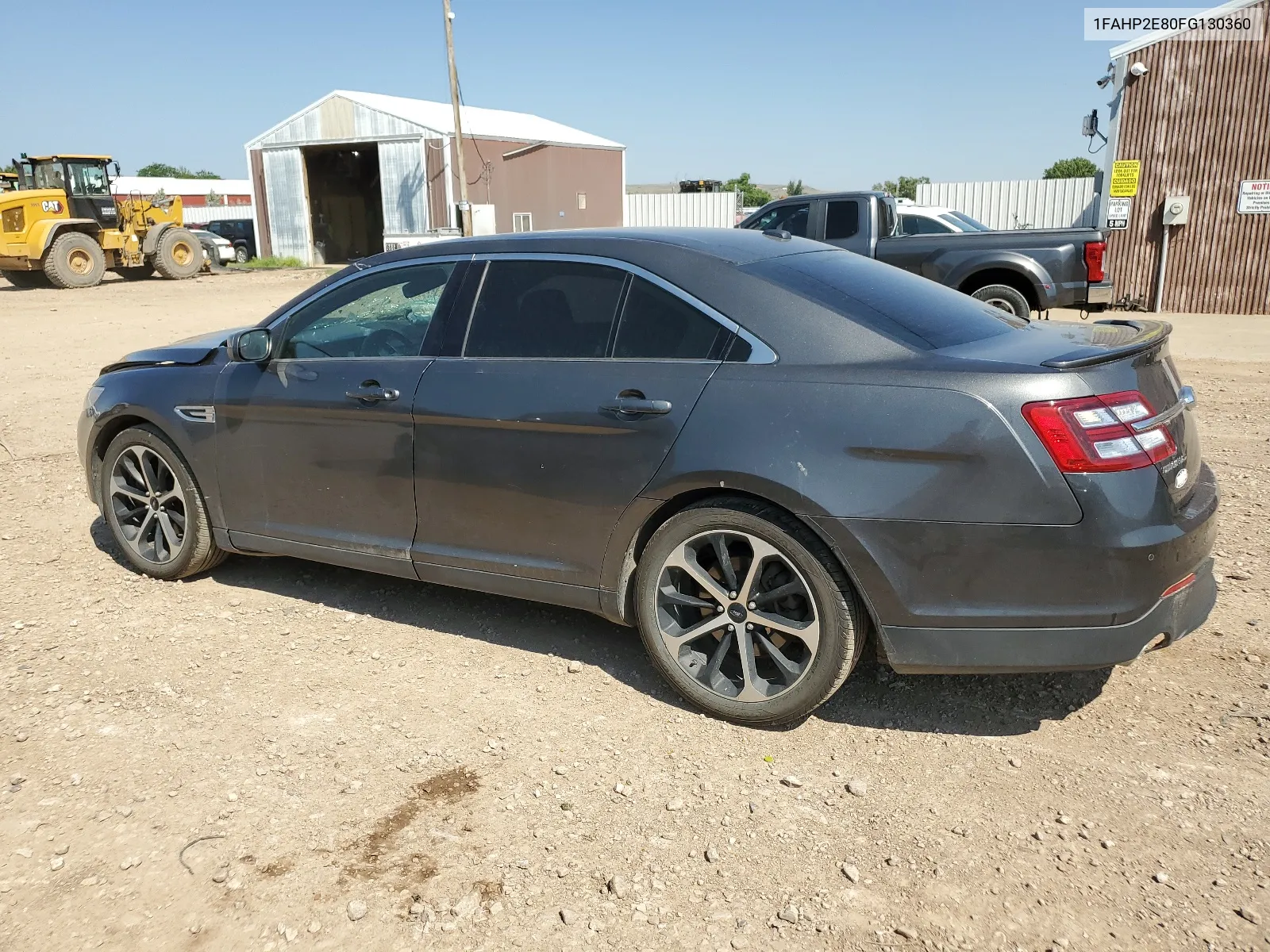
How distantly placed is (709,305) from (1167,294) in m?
16.1

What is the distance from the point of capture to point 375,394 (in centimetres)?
411

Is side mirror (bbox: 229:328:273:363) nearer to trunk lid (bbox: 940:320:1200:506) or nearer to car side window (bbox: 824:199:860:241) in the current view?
trunk lid (bbox: 940:320:1200:506)

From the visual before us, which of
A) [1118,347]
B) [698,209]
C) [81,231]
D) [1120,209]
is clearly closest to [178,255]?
[81,231]

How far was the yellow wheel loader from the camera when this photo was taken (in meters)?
22.5

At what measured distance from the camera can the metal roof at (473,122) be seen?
1267 inches

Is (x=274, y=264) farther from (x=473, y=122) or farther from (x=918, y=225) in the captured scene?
(x=918, y=225)

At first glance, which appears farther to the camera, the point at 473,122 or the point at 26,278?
the point at 473,122

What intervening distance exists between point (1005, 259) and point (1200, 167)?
7373 millimetres

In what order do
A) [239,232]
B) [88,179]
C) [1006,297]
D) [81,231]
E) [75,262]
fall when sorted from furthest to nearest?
[239,232] < [88,179] < [81,231] < [75,262] < [1006,297]

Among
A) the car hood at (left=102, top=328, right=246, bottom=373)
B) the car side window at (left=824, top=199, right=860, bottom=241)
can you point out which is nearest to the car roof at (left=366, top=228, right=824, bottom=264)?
the car hood at (left=102, top=328, right=246, bottom=373)

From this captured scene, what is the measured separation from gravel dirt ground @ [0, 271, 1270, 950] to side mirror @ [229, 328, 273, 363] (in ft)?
3.80

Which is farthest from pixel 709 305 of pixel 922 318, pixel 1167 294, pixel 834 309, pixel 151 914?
pixel 1167 294

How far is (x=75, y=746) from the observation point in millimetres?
3482

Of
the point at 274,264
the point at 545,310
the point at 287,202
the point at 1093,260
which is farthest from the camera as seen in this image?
the point at 287,202
